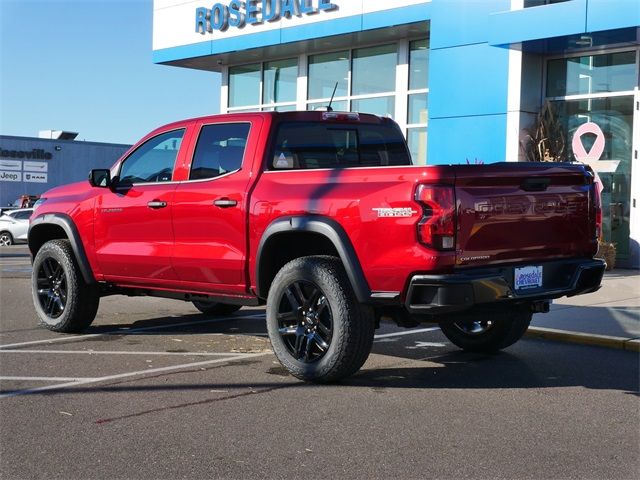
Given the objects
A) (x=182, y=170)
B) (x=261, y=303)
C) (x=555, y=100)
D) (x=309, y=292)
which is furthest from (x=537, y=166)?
(x=555, y=100)

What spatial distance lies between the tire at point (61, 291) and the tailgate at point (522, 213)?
4.20 m

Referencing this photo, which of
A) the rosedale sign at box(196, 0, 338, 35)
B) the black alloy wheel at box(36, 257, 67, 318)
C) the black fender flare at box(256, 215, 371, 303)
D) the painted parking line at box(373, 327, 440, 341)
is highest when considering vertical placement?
the rosedale sign at box(196, 0, 338, 35)

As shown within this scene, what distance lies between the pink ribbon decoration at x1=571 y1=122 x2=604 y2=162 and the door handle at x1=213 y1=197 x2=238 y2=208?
34.0ft

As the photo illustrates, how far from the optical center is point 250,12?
2058 cm

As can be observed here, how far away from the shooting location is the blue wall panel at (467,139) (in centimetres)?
1611

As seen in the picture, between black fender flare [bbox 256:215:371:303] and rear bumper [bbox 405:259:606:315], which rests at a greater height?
black fender flare [bbox 256:215:371:303]

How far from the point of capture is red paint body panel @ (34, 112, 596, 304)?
570 centimetres

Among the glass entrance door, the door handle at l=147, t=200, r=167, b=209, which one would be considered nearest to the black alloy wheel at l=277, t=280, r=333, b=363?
the door handle at l=147, t=200, r=167, b=209

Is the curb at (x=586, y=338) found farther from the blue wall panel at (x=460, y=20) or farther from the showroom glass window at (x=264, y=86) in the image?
the showroom glass window at (x=264, y=86)

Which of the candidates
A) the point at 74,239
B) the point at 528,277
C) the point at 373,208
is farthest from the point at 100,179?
the point at 528,277

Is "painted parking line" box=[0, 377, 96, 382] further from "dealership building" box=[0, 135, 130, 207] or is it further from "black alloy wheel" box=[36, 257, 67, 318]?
"dealership building" box=[0, 135, 130, 207]

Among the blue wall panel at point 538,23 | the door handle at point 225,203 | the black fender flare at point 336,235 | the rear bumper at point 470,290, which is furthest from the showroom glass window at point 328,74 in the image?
the rear bumper at point 470,290

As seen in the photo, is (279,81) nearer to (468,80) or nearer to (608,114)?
(468,80)

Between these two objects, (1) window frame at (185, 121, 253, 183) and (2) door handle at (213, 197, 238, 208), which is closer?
(2) door handle at (213, 197, 238, 208)
